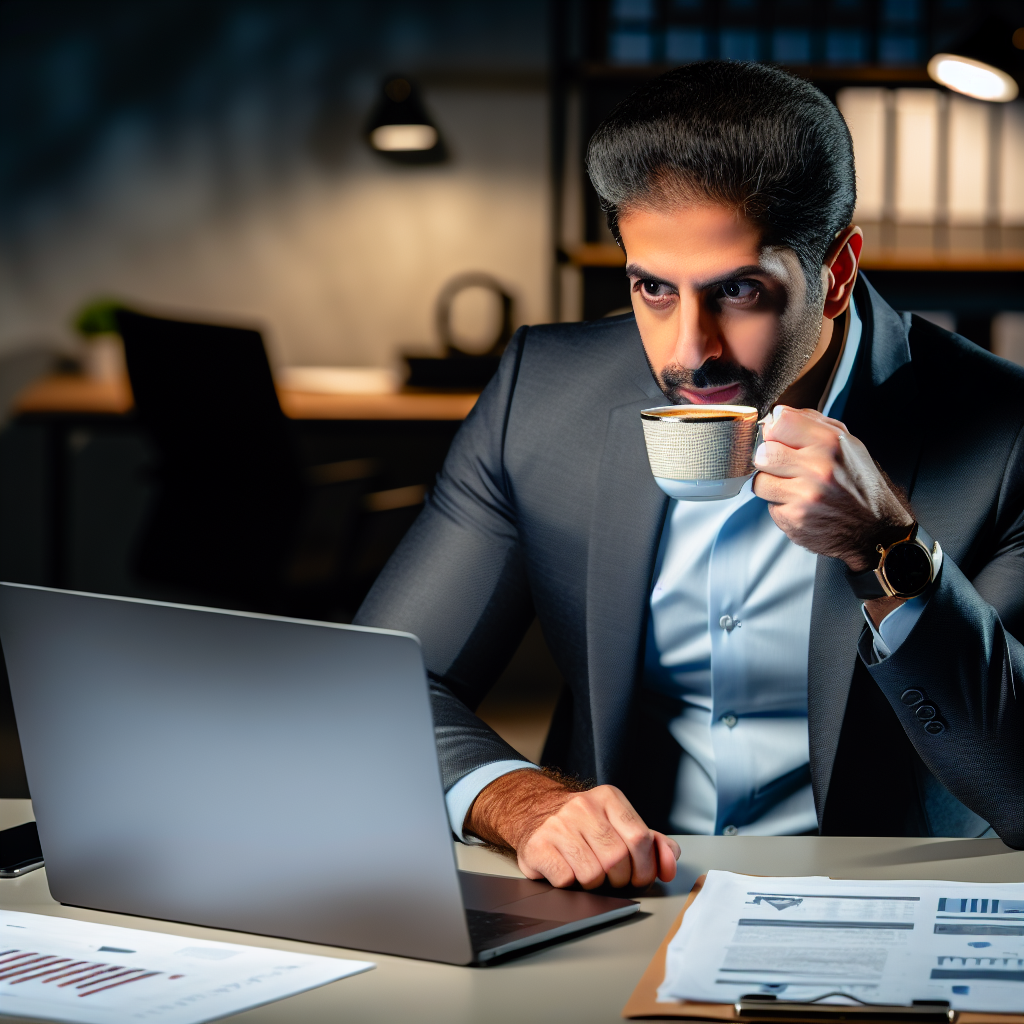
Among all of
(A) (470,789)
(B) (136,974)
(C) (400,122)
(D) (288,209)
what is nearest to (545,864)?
(A) (470,789)

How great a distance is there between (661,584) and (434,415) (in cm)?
220

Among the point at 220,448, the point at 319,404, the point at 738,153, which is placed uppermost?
the point at 738,153

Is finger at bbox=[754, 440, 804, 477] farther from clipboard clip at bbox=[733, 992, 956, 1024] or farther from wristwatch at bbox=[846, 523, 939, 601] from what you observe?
clipboard clip at bbox=[733, 992, 956, 1024]

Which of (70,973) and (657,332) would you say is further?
(657,332)

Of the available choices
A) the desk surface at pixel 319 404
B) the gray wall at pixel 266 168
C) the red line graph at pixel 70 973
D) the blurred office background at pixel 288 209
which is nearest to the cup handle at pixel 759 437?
the red line graph at pixel 70 973

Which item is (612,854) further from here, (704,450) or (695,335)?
(695,335)

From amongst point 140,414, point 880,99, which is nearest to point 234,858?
point 140,414

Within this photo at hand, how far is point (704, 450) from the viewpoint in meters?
1.06

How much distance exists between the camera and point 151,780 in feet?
2.81

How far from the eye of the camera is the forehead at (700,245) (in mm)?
1196

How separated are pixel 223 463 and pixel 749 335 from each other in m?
2.02

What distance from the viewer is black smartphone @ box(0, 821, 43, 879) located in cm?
100

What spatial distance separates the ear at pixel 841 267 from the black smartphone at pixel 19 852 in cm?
89

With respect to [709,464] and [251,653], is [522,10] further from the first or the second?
[251,653]
